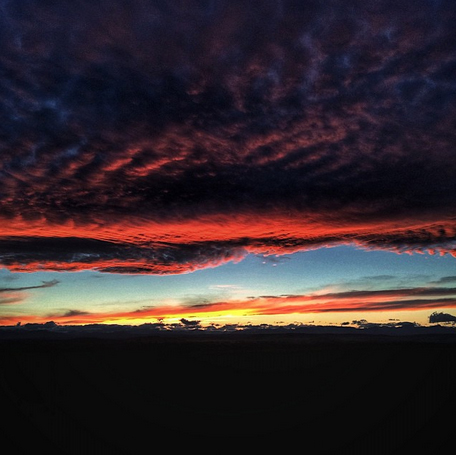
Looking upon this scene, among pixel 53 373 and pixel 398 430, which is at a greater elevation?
pixel 53 373

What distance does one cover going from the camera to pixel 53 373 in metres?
46.1

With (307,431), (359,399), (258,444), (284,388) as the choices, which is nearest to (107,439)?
(258,444)

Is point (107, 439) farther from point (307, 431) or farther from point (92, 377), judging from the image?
point (92, 377)

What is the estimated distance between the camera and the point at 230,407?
33875 millimetres

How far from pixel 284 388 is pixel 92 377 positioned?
833 inches

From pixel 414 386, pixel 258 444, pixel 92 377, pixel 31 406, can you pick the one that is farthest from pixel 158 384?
pixel 414 386

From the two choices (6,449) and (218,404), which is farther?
(218,404)

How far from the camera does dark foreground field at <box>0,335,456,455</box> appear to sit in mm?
26500

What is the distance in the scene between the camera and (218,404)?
34750 mm

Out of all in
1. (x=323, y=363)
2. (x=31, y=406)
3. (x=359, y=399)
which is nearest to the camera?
(x=31, y=406)

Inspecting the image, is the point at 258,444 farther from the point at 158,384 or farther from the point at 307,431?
the point at 158,384

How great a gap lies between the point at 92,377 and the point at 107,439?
18949 mm

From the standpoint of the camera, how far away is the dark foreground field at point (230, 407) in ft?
86.9

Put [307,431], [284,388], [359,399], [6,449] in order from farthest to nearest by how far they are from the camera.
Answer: [284,388] < [359,399] < [307,431] < [6,449]
